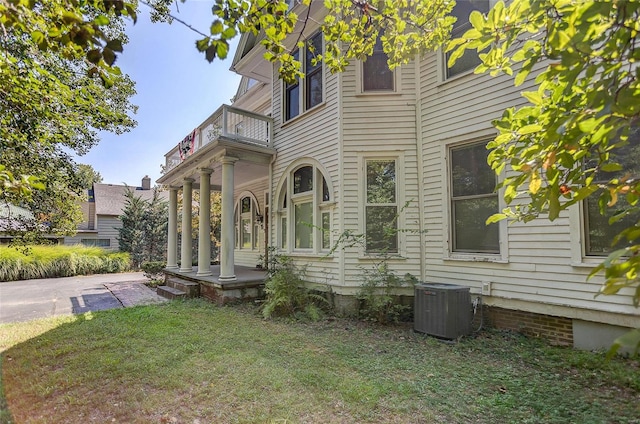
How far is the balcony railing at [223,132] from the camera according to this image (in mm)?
8035

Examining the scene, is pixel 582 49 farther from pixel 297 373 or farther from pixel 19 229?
pixel 19 229

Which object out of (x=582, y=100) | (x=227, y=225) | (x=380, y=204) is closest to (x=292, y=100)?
(x=227, y=225)

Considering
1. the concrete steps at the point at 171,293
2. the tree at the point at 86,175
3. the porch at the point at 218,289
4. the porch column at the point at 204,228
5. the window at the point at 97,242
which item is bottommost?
the concrete steps at the point at 171,293

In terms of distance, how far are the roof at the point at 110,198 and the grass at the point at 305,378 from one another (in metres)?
21.4

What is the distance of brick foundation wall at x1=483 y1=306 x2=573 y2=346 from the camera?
4.69m

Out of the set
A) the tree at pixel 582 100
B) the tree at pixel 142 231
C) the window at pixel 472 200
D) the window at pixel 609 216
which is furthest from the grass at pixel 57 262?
the window at pixel 609 216

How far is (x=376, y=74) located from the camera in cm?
683

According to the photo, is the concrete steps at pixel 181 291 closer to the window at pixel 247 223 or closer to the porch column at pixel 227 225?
the porch column at pixel 227 225

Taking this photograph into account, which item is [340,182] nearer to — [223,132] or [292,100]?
[292,100]

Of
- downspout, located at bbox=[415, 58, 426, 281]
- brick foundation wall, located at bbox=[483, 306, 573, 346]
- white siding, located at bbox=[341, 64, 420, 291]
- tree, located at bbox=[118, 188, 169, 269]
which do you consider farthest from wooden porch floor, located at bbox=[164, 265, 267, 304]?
tree, located at bbox=[118, 188, 169, 269]

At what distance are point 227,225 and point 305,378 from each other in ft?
16.2

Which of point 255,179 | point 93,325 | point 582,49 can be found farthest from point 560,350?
point 255,179

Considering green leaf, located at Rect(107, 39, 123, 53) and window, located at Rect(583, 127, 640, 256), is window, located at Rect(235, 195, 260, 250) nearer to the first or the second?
window, located at Rect(583, 127, 640, 256)

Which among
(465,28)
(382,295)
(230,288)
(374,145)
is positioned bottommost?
(230,288)
